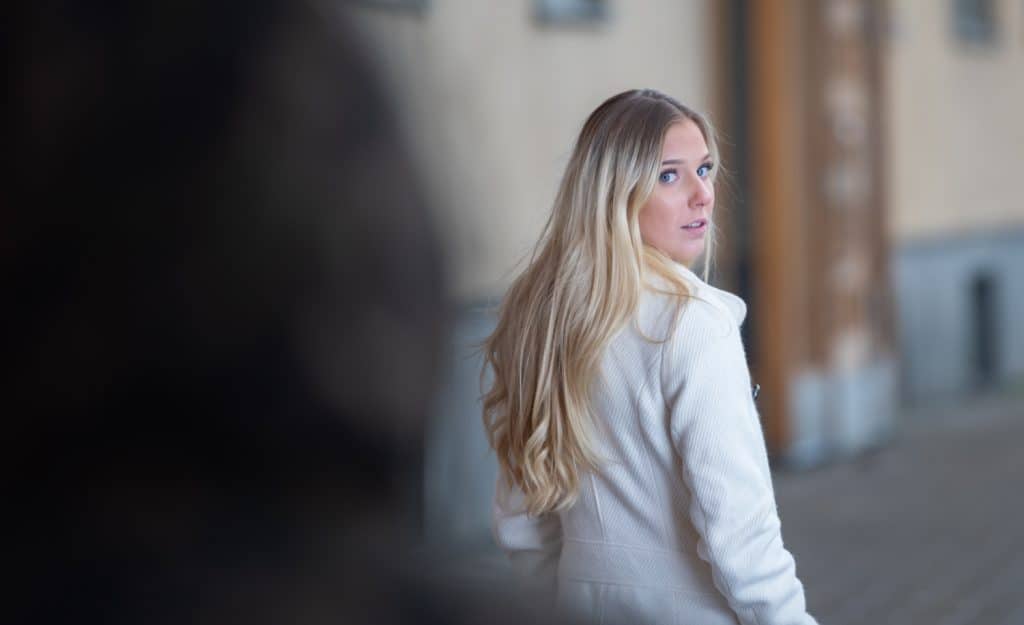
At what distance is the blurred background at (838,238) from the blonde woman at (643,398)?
7.03 ft

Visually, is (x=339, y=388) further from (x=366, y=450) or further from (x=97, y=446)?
(x=97, y=446)

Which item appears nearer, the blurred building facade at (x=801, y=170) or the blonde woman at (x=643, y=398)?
the blonde woman at (x=643, y=398)

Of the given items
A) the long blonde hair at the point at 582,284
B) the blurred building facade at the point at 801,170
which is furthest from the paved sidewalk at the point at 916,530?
the long blonde hair at the point at 582,284

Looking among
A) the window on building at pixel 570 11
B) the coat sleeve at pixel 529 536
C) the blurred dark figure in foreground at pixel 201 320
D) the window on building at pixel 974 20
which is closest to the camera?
the blurred dark figure in foreground at pixel 201 320

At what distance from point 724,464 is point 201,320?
84 centimetres

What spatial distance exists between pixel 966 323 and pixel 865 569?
20.2 feet

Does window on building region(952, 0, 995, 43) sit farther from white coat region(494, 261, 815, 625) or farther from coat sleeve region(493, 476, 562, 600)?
white coat region(494, 261, 815, 625)

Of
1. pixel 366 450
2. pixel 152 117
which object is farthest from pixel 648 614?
pixel 152 117

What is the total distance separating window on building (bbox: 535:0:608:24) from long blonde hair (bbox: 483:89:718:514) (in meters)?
4.90

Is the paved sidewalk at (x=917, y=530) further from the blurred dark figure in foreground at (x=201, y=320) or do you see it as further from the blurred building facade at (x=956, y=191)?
the blurred dark figure in foreground at (x=201, y=320)

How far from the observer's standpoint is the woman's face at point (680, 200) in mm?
1975

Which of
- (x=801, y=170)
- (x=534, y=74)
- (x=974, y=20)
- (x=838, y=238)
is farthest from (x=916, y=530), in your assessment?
(x=974, y=20)

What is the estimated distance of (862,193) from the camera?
27.9 feet

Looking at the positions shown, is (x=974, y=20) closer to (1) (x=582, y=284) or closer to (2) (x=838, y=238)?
(2) (x=838, y=238)
